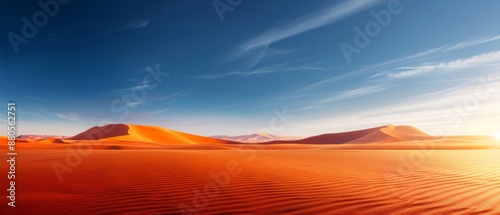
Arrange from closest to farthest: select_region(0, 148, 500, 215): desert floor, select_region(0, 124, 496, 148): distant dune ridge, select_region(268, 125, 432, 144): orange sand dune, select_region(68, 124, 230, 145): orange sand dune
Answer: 1. select_region(0, 148, 500, 215): desert floor
2. select_region(0, 124, 496, 148): distant dune ridge
3. select_region(68, 124, 230, 145): orange sand dune
4. select_region(268, 125, 432, 144): orange sand dune

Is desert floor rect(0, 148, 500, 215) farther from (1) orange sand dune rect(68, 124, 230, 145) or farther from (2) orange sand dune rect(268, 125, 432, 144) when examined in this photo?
(2) orange sand dune rect(268, 125, 432, 144)

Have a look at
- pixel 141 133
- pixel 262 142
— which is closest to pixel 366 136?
pixel 262 142

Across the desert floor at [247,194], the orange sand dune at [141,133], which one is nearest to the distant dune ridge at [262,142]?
the orange sand dune at [141,133]

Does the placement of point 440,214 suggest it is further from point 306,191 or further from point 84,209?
point 84,209

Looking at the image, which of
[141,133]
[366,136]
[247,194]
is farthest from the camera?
[366,136]

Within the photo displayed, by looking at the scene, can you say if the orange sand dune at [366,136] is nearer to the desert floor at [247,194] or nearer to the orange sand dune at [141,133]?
the orange sand dune at [141,133]

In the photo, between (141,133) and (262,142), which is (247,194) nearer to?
(262,142)

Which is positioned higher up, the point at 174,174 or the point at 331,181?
the point at 174,174

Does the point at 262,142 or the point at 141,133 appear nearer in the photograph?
the point at 141,133

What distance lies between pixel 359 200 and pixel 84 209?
4391 millimetres

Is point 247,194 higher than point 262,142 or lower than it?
lower

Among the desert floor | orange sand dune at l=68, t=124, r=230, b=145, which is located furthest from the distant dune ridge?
the desert floor

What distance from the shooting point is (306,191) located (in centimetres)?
548

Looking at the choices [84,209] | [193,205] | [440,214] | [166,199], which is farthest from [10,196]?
[440,214]
